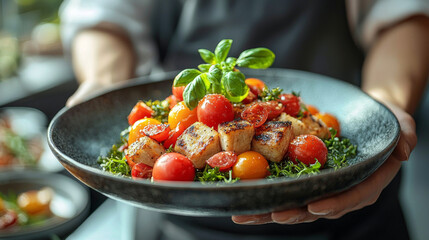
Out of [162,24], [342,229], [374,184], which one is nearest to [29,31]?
[162,24]

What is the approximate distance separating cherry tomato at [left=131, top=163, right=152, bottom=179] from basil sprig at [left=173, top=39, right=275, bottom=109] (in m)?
0.26

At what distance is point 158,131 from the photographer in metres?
1.50

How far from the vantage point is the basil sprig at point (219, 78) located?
4.81 ft

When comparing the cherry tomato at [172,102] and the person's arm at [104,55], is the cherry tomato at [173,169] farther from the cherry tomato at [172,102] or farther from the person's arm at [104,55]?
the person's arm at [104,55]

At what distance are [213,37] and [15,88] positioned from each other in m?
2.79

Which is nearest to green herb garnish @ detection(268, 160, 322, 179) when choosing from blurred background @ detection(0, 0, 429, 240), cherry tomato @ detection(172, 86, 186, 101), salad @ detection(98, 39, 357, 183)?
salad @ detection(98, 39, 357, 183)

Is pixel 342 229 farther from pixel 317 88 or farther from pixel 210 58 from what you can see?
pixel 210 58

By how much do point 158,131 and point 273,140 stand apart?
419mm

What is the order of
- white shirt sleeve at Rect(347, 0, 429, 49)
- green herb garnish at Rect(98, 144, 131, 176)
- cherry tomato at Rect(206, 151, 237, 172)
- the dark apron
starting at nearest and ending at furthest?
cherry tomato at Rect(206, 151, 237, 172), green herb garnish at Rect(98, 144, 131, 176), white shirt sleeve at Rect(347, 0, 429, 49), the dark apron

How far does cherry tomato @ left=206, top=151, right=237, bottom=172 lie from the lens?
54.1 inches

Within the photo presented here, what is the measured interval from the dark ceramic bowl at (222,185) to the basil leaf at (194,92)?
405 millimetres

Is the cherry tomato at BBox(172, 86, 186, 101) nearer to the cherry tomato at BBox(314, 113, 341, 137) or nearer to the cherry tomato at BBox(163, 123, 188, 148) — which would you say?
the cherry tomato at BBox(163, 123, 188, 148)

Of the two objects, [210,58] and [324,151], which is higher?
[210,58]

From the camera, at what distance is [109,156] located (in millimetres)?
1647
